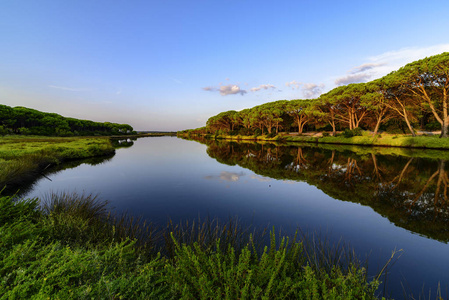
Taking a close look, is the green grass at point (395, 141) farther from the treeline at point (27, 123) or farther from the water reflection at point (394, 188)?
the treeline at point (27, 123)

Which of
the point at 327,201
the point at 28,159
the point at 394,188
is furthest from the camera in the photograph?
the point at 28,159

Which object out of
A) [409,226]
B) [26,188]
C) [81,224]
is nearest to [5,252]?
[81,224]

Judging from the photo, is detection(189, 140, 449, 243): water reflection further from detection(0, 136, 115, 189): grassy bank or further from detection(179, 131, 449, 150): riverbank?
detection(179, 131, 449, 150): riverbank

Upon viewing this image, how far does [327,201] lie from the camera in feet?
37.1

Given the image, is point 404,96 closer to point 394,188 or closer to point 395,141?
point 395,141

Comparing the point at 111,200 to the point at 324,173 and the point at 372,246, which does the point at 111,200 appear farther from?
the point at 324,173

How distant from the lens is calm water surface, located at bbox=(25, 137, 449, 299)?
21.1 feet

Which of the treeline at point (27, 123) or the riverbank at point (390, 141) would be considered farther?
the treeline at point (27, 123)

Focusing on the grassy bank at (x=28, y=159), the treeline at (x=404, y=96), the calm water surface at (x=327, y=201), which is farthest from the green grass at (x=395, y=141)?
the grassy bank at (x=28, y=159)

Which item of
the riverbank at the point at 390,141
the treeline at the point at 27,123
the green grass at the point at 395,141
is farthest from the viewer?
the treeline at the point at 27,123

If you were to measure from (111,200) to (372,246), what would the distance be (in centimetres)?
1298

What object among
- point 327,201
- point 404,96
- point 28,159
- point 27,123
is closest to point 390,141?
point 404,96

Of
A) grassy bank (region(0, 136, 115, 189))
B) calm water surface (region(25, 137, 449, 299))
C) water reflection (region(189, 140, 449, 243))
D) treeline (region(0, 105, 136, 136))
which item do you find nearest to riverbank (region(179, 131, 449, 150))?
water reflection (region(189, 140, 449, 243))

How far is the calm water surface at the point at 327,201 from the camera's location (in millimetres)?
6446
